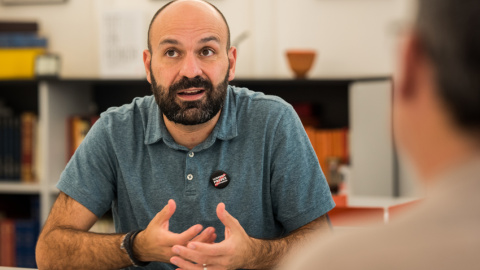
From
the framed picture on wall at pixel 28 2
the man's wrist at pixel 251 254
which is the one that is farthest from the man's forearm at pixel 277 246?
the framed picture on wall at pixel 28 2

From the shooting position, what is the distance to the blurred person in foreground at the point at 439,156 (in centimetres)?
38

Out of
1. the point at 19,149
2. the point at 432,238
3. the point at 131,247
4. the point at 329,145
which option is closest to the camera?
the point at 432,238

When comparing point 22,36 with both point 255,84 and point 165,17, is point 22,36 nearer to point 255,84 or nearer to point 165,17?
point 255,84

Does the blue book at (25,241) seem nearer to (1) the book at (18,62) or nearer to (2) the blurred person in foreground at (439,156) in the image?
(1) the book at (18,62)

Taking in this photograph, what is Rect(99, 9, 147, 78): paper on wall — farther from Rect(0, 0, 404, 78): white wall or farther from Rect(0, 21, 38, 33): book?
Rect(0, 21, 38, 33): book

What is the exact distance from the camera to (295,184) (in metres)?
1.50

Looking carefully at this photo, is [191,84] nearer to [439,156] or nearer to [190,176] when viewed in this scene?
[190,176]

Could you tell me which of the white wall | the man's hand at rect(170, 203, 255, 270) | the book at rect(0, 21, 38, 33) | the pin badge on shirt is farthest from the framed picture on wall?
the man's hand at rect(170, 203, 255, 270)

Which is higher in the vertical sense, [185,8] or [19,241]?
[185,8]

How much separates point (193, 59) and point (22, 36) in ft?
6.84

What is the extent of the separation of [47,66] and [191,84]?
1910 millimetres

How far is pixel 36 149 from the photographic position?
3.27 meters

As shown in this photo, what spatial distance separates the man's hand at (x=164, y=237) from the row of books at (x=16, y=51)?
2161mm

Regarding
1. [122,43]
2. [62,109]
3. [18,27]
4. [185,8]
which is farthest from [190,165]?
[18,27]
